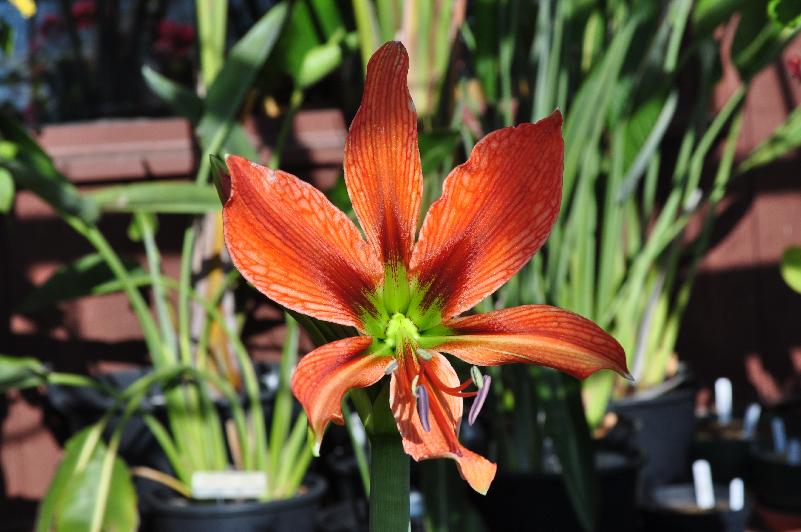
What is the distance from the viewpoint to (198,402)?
4.91 feet

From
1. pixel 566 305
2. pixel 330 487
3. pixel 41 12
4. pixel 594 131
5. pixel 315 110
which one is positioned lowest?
pixel 330 487

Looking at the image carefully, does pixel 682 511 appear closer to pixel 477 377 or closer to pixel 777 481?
pixel 777 481

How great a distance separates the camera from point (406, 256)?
35cm

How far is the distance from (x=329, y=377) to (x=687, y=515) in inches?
50.5

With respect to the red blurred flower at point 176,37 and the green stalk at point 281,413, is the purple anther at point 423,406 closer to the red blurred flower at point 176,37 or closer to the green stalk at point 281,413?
the green stalk at point 281,413

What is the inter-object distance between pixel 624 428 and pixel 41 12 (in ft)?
5.10

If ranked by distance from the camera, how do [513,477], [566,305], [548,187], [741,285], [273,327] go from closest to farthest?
[548,187] → [513,477] → [566,305] → [273,327] → [741,285]

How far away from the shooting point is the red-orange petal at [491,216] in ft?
1.03

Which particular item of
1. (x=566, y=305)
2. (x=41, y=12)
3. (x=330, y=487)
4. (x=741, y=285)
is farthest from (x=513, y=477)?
(x=41, y=12)

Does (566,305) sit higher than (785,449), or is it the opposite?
(566,305)

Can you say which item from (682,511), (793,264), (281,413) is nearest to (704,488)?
(682,511)

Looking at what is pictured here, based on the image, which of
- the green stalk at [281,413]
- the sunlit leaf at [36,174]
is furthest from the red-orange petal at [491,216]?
the green stalk at [281,413]

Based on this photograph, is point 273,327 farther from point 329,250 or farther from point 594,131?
point 329,250

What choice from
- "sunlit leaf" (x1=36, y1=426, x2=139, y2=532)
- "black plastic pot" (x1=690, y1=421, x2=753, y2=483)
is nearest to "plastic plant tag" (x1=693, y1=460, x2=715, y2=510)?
"black plastic pot" (x1=690, y1=421, x2=753, y2=483)
